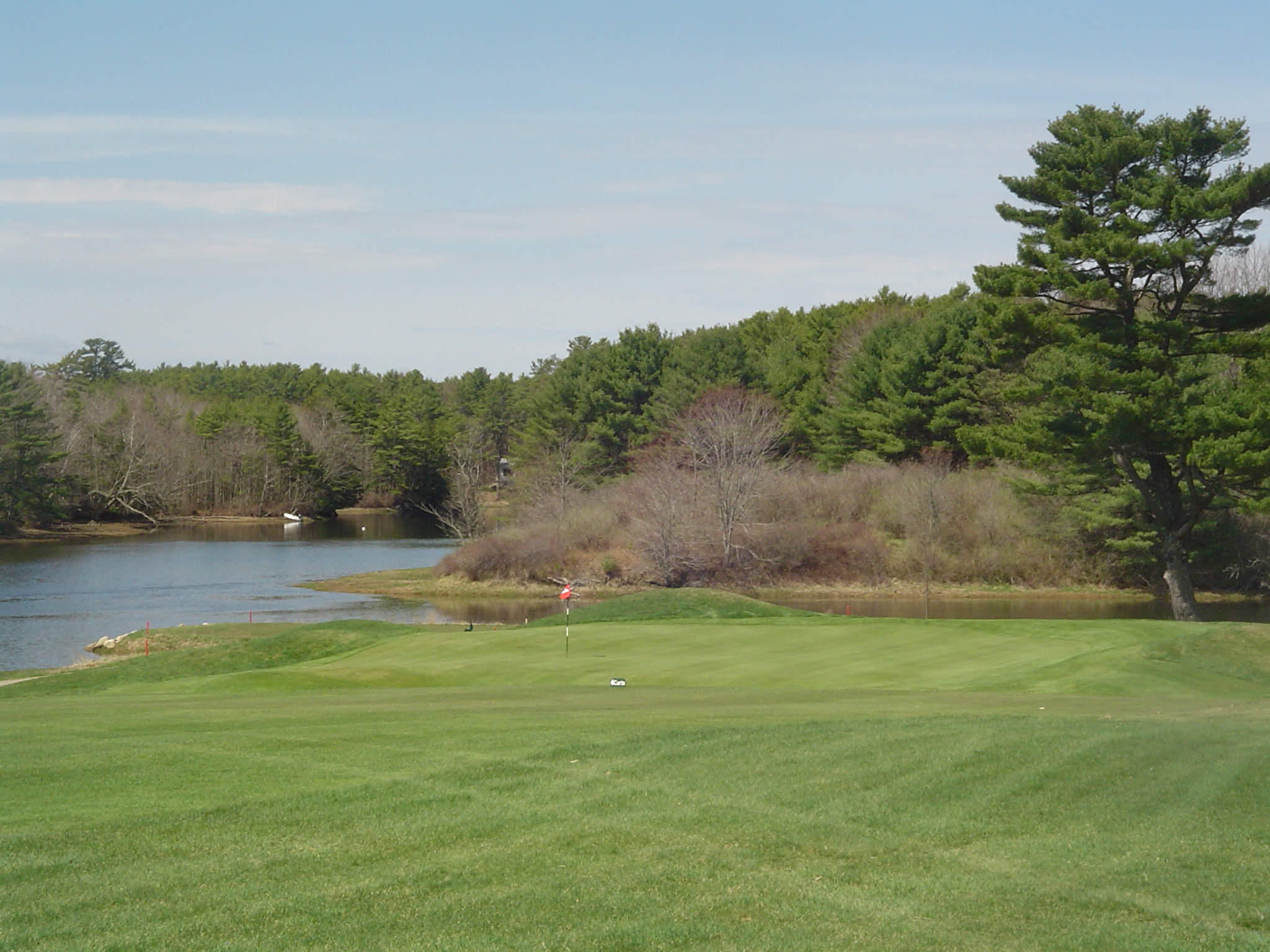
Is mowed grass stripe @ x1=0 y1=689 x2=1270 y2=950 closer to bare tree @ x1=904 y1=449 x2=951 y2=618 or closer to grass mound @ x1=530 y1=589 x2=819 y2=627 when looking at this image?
grass mound @ x1=530 y1=589 x2=819 y2=627

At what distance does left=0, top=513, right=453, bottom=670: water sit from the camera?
47.1m

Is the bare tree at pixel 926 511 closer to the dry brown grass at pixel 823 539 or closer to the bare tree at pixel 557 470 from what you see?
the dry brown grass at pixel 823 539

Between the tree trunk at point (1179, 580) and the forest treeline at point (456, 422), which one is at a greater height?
the forest treeline at point (456, 422)

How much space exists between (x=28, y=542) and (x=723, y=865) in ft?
301

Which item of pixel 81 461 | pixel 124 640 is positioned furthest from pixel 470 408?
pixel 124 640

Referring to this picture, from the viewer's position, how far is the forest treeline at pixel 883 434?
35.8m

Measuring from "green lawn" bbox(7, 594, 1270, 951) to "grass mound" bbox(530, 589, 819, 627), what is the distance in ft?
48.1

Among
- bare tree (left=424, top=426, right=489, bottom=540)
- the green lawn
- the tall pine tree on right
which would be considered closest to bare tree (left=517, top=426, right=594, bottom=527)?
bare tree (left=424, top=426, right=489, bottom=540)

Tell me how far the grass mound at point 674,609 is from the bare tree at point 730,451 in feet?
79.6

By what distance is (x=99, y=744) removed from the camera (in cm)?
1314

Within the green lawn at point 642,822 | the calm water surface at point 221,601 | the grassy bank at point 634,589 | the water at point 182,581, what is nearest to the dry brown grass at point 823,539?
the grassy bank at point 634,589

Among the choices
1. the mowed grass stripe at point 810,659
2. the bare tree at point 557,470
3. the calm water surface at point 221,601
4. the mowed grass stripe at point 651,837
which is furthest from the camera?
the bare tree at point 557,470

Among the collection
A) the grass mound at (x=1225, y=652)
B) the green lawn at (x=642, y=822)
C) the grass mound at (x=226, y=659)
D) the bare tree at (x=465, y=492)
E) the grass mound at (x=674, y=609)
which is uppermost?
the bare tree at (x=465, y=492)

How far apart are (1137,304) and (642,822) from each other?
109ft
